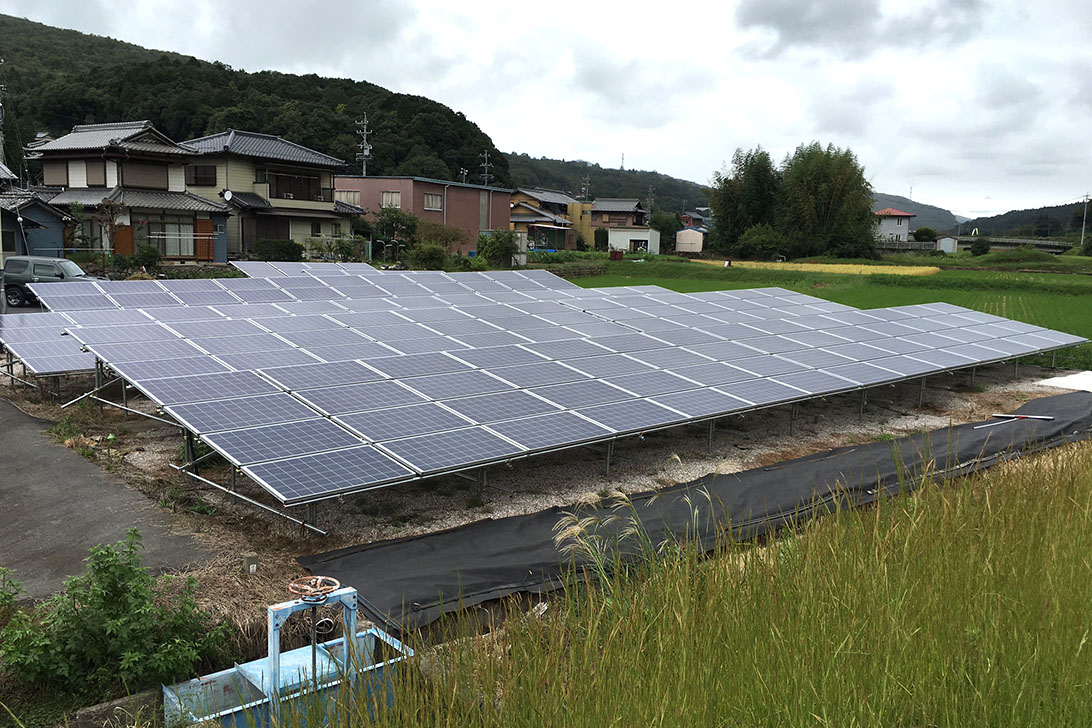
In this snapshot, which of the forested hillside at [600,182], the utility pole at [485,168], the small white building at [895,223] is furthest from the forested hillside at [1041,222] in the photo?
the utility pole at [485,168]

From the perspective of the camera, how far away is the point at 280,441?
8711mm

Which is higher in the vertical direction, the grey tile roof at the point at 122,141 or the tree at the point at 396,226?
the grey tile roof at the point at 122,141

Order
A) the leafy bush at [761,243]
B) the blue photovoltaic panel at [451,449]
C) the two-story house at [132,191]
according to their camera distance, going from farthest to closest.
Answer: the leafy bush at [761,243], the two-story house at [132,191], the blue photovoltaic panel at [451,449]

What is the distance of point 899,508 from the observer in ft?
18.3

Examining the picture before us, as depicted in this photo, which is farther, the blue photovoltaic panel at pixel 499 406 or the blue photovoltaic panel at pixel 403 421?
the blue photovoltaic panel at pixel 499 406

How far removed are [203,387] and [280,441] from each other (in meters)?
2.07

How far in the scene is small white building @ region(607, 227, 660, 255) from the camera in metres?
82.0

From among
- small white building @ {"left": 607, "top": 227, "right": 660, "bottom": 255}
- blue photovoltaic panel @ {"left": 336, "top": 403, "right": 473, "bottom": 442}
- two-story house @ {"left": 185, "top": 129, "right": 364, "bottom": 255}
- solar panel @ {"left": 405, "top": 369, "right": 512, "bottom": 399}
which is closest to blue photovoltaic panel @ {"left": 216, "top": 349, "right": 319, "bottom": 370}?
solar panel @ {"left": 405, "top": 369, "right": 512, "bottom": 399}

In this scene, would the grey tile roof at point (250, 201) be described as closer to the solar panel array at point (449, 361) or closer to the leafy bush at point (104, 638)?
the solar panel array at point (449, 361)

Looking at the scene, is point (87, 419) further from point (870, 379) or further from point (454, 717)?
point (870, 379)

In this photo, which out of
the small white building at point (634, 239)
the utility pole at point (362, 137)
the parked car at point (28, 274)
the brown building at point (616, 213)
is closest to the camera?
the parked car at point (28, 274)

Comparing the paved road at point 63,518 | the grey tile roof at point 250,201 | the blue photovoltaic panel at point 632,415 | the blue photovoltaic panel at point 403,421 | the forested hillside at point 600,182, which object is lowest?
the paved road at point 63,518

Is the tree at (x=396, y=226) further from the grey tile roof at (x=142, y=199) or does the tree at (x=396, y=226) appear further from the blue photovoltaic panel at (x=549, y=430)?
the blue photovoltaic panel at (x=549, y=430)

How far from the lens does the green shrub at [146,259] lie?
3512cm
